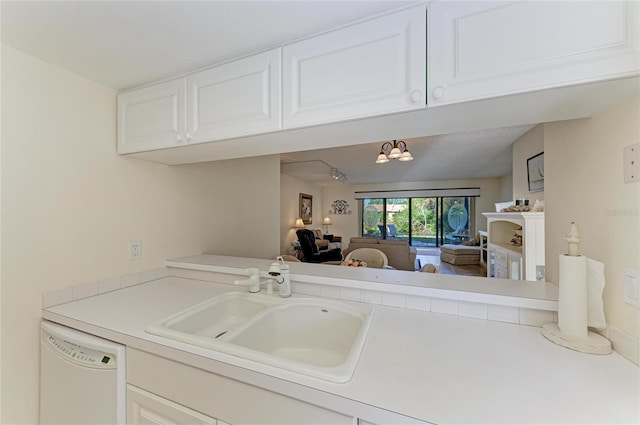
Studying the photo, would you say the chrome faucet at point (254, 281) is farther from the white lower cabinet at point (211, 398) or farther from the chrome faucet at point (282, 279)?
the white lower cabinet at point (211, 398)

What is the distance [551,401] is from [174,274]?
6.45ft

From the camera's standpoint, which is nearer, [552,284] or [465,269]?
[552,284]

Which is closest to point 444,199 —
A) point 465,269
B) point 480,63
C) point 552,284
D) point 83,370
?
point 465,269

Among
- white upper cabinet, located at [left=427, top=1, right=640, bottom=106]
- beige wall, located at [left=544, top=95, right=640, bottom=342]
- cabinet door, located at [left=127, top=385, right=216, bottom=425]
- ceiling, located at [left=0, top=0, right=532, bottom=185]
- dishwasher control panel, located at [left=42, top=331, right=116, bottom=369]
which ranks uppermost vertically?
ceiling, located at [left=0, top=0, right=532, bottom=185]

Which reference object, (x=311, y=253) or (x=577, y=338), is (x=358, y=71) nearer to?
(x=577, y=338)

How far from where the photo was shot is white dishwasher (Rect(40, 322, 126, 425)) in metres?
0.97

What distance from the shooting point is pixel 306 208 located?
7652 millimetres

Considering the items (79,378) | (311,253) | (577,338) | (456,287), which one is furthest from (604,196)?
(311,253)

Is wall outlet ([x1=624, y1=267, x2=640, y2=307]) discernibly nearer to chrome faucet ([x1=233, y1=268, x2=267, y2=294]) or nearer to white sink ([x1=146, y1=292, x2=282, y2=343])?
white sink ([x1=146, y1=292, x2=282, y2=343])

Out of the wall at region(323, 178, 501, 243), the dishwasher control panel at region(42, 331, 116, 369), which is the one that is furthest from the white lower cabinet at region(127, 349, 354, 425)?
the wall at region(323, 178, 501, 243)

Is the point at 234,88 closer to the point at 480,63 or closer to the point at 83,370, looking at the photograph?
the point at 480,63

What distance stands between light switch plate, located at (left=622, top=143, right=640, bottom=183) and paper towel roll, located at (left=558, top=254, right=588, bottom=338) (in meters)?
0.27

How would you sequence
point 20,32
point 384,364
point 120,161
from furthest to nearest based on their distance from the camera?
point 120,161 < point 20,32 < point 384,364

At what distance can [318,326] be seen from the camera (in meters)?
1.22
